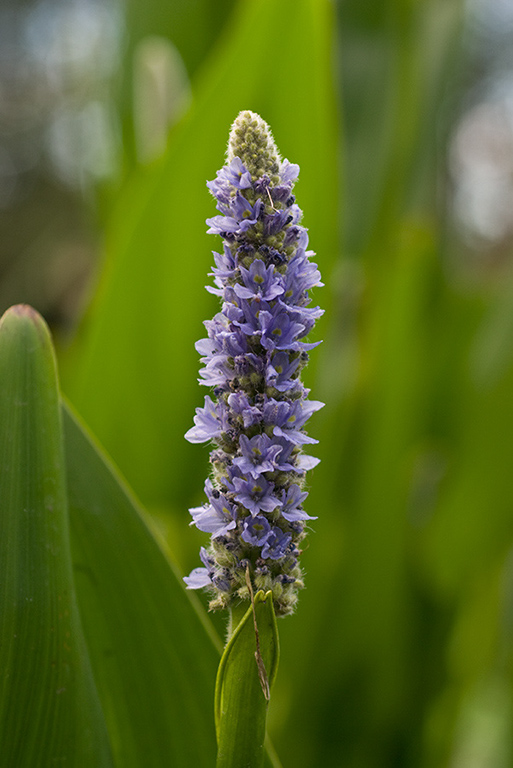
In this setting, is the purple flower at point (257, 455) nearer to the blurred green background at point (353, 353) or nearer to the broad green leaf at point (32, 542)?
the broad green leaf at point (32, 542)

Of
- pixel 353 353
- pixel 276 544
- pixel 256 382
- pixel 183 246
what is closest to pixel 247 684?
pixel 276 544

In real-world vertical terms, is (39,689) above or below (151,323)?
below

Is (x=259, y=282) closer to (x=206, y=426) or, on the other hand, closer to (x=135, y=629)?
(x=206, y=426)

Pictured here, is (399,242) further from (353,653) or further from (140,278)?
(353,653)

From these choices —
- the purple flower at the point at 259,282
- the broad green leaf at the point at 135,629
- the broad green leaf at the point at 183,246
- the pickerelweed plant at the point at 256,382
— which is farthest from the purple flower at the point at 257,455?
the broad green leaf at the point at 183,246

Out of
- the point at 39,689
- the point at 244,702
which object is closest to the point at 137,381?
the point at 39,689

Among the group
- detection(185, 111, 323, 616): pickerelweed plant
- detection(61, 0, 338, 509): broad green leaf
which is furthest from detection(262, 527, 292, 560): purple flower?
detection(61, 0, 338, 509): broad green leaf

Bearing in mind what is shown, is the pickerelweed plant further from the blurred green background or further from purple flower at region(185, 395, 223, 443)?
the blurred green background
